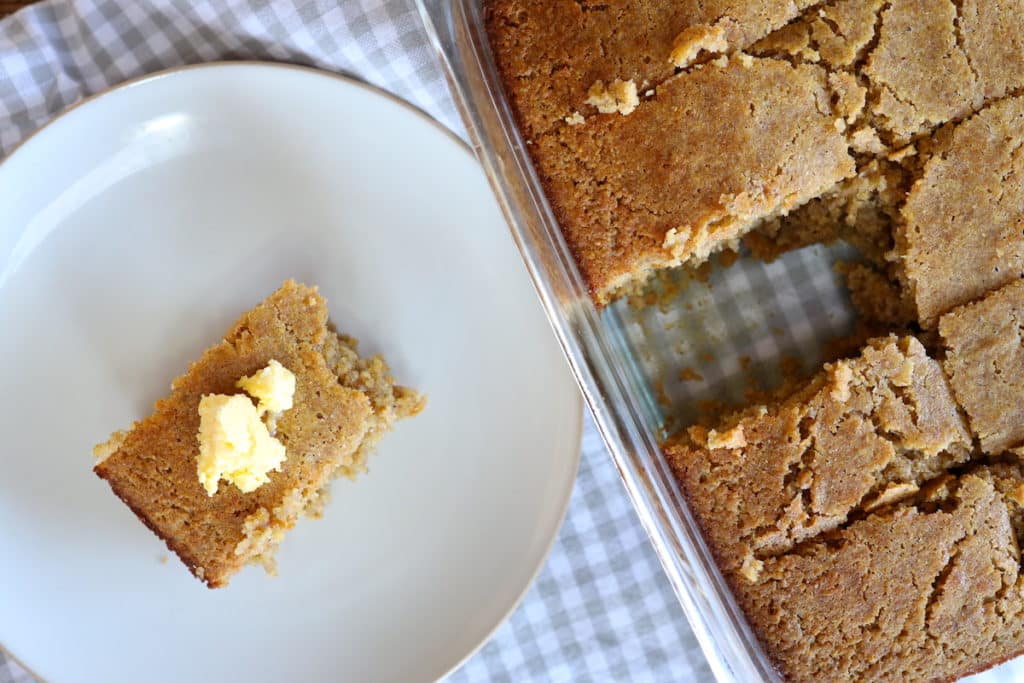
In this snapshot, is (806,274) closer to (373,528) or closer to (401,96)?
(401,96)

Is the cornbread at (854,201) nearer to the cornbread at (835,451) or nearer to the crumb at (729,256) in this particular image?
the cornbread at (835,451)

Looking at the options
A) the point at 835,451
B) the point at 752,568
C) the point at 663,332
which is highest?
the point at 663,332

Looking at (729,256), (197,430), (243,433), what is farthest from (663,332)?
(197,430)

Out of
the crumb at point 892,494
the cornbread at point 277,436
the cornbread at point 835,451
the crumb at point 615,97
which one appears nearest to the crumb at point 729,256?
the cornbread at point 835,451

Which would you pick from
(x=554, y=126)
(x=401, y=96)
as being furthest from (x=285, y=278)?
(x=554, y=126)

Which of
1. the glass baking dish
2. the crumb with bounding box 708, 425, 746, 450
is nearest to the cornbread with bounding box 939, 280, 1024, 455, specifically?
the glass baking dish

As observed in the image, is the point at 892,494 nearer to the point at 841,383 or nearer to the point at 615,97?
the point at 841,383
